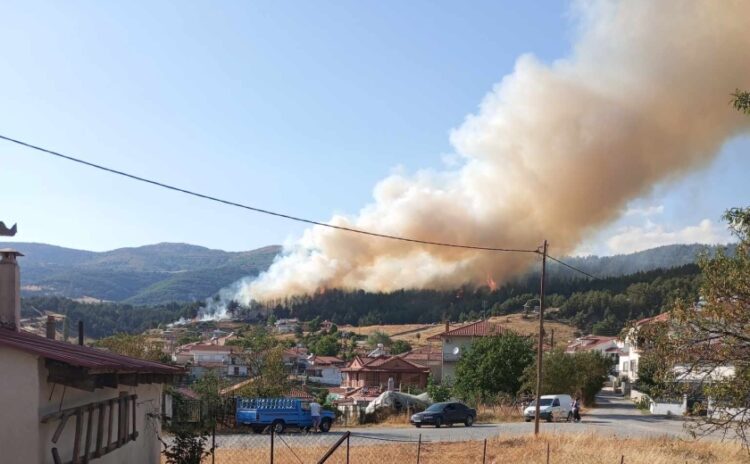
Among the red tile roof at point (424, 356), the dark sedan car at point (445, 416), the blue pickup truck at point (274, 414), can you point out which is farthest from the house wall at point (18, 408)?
the red tile roof at point (424, 356)

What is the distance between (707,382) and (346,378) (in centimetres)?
8279

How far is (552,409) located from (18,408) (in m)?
42.3

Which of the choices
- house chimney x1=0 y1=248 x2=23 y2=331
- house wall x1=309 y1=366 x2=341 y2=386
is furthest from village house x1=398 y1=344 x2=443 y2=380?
house chimney x1=0 y1=248 x2=23 y2=331

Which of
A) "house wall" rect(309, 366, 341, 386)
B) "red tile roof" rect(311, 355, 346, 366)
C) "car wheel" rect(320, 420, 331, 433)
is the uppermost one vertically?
"car wheel" rect(320, 420, 331, 433)

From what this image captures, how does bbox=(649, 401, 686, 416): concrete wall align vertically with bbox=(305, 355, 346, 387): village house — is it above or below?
above

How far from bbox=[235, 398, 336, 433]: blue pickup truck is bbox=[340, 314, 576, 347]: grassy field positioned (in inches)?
3751

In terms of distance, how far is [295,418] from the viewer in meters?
37.8

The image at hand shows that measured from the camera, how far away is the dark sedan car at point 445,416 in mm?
43531

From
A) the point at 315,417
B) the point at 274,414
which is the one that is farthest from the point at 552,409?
the point at 274,414

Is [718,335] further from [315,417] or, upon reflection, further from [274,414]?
[315,417]

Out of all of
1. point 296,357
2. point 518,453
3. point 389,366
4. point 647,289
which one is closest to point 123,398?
point 518,453

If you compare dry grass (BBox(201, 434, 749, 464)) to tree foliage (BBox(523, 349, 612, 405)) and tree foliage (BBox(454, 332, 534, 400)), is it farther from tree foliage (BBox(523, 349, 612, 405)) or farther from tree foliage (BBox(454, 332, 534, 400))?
tree foliage (BBox(454, 332, 534, 400))

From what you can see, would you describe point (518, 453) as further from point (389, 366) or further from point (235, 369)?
point (235, 369)

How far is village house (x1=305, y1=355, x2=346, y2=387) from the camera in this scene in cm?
11351
